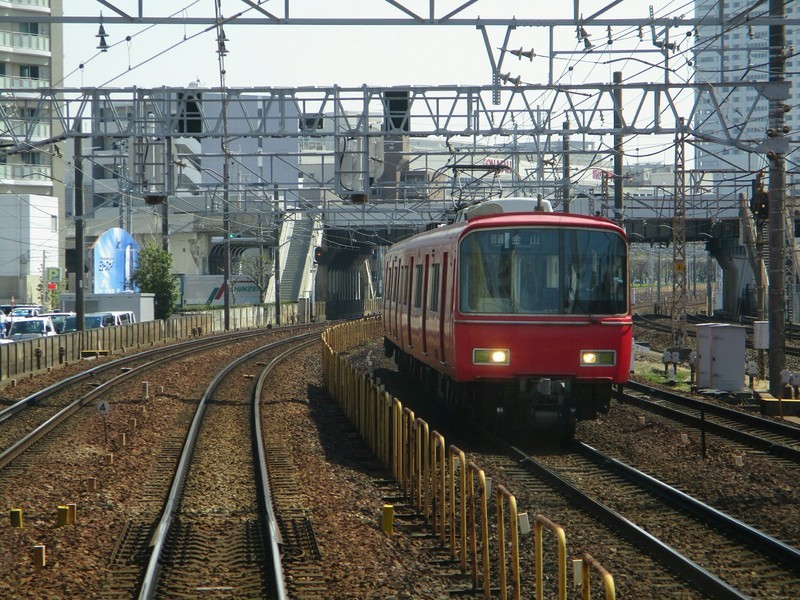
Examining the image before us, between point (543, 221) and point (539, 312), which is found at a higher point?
point (543, 221)

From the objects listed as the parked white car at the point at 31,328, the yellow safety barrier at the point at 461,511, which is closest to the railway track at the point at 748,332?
the yellow safety barrier at the point at 461,511

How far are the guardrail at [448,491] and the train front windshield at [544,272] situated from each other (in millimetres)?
1873

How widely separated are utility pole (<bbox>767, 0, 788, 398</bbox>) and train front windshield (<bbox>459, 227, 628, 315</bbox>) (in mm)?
5252

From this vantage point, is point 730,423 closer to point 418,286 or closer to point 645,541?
point 418,286

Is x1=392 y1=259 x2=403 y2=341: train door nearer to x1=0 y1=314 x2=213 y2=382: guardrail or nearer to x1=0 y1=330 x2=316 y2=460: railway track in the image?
x1=0 y1=330 x2=316 y2=460: railway track

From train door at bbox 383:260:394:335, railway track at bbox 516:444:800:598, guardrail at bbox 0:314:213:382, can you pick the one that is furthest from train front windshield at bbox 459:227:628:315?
guardrail at bbox 0:314:213:382

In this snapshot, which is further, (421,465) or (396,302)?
(396,302)

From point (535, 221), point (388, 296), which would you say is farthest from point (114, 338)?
point (535, 221)

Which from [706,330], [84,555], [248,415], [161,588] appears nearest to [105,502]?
[84,555]

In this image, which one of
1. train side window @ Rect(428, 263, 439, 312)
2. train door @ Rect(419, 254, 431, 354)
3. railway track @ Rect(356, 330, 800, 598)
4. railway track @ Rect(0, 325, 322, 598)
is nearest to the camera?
railway track @ Rect(356, 330, 800, 598)

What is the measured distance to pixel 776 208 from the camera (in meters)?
17.3

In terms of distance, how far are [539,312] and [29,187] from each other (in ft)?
166

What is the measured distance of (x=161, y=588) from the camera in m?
7.12

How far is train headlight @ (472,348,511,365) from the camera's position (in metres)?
12.8
